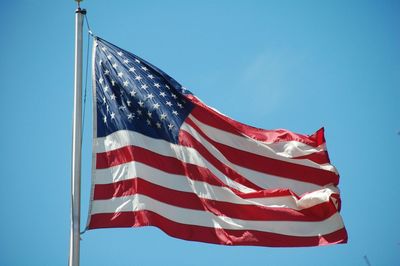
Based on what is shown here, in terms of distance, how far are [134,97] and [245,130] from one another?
10.4 feet

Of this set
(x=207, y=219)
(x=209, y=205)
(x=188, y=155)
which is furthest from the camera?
(x=188, y=155)

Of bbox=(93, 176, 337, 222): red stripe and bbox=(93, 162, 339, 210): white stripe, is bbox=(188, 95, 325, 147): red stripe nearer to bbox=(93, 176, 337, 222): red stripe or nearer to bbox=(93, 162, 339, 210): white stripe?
bbox=(93, 162, 339, 210): white stripe

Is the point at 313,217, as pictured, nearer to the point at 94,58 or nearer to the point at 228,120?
the point at 228,120

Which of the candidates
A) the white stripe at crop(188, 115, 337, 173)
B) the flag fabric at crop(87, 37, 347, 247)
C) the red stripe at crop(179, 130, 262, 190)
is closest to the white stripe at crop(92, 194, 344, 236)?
the flag fabric at crop(87, 37, 347, 247)

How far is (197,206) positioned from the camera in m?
14.5

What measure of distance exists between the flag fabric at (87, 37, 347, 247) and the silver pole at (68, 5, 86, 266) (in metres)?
0.48

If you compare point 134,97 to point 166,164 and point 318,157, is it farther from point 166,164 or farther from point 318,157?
A: point 318,157

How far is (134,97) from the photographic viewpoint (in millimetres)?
14906

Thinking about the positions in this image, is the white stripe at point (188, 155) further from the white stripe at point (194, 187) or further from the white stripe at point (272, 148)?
the white stripe at point (272, 148)

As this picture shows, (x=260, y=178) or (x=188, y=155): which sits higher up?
(x=188, y=155)

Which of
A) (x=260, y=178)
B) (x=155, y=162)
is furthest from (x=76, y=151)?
(x=260, y=178)

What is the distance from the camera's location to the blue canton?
47.9 feet

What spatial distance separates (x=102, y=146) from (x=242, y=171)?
3.66 meters

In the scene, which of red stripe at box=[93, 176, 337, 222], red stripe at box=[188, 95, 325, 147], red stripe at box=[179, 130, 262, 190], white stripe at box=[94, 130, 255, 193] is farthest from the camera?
red stripe at box=[188, 95, 325, 147]
